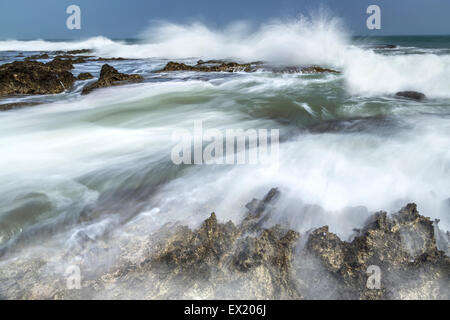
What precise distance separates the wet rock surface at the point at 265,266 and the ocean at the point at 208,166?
247mm

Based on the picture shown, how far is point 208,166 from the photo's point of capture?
13.9ft

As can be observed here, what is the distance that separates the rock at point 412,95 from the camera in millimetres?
8179

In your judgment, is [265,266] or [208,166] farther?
[208,166]

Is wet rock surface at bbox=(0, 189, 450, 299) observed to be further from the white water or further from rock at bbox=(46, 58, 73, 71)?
rock at bbox=(46, 58, 73, 71)

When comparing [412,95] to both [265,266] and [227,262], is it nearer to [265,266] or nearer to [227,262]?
[265,266]

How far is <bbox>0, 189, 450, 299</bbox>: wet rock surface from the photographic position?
2.04 meters

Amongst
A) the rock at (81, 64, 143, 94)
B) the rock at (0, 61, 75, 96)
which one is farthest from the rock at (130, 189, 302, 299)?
the rock at (0, 61, 75, 96)

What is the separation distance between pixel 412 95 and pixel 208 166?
7813 millimetres

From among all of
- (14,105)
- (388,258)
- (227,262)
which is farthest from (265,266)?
(14,105)

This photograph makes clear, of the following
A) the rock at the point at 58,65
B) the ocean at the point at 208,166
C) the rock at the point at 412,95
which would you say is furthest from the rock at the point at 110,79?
the rock at the point at 412,95

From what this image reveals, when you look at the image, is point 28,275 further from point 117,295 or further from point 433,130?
point 433,130

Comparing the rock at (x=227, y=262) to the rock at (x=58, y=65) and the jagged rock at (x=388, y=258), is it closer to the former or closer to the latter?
the jagged rock at (x=388, y=258)

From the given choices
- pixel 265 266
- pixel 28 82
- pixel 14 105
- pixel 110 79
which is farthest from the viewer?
pixel 110 79
